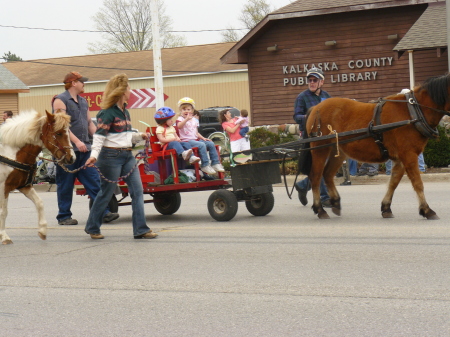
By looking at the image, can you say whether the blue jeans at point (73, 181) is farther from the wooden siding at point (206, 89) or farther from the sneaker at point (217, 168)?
the wooden siding at point (206, 89)

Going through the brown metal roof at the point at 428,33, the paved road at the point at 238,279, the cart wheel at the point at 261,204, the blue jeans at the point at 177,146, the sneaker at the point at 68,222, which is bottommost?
the paved road at the point at 238,279

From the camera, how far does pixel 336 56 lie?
26562 mm

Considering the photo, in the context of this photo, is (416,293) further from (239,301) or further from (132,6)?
(132,6)

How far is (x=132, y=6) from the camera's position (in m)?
69.1

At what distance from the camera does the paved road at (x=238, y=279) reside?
523 cm

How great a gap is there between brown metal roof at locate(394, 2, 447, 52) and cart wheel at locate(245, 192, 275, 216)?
12.6m

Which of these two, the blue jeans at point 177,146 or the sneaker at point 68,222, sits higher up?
the blue jeans at point 177,146

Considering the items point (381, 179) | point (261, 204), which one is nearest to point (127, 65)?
point (381, 179)

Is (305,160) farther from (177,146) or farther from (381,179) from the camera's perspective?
(381,179)

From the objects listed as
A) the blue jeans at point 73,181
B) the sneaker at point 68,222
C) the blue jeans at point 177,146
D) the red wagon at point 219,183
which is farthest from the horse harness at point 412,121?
the sneaker at point 68,222

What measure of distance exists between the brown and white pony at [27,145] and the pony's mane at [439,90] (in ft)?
15.6

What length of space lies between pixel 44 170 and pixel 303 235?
44.6 feet

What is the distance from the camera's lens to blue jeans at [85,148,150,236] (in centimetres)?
910

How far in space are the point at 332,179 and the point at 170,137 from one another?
2.53 m
